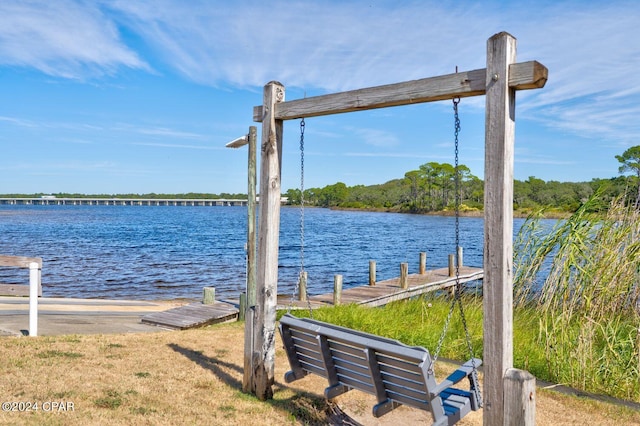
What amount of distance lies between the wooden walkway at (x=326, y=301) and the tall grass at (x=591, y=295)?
346cm

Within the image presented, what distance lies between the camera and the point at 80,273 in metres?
23.6

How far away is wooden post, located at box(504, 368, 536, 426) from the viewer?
3.52 m

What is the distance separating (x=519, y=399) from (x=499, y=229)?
1.16m

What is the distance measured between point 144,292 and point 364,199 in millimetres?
121274

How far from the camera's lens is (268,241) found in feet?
17.2

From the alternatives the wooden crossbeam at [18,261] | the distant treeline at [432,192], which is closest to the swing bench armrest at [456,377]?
the wooden crossbeam at [18,261]

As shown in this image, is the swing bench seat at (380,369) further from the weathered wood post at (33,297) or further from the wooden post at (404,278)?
the wooden post at (404,278)

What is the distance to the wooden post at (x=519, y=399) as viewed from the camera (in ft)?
11.6

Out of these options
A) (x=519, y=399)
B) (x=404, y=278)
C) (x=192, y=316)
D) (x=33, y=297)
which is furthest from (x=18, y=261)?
(x=404, y=278)

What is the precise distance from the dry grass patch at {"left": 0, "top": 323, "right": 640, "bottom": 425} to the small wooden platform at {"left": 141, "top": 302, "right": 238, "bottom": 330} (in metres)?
2.06

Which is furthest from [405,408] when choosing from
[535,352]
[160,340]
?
[160,340]

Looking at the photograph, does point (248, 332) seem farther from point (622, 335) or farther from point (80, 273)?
point (80, 273)

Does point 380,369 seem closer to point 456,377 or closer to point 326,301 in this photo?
point 456,377

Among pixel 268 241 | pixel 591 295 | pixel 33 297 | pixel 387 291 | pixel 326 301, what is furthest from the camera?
pixel 387 291
